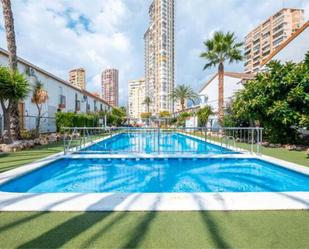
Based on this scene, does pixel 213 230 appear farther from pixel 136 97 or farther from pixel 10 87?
pixel 136 97

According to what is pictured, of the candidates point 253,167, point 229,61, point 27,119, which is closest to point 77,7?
point 27,119

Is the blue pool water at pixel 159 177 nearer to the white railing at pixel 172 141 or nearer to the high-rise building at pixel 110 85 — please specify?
the white railing at pixel 172 141

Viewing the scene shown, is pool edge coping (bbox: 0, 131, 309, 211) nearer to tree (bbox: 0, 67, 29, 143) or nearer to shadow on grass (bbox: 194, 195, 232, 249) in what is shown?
shadow on grass (bbox: 194, 195, 232, 249)

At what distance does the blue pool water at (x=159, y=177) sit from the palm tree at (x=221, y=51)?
12.2m

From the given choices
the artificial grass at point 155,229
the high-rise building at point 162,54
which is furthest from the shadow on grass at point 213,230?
the high-rise building at point 162,54

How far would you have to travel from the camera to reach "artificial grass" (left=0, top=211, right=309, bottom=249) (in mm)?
2328

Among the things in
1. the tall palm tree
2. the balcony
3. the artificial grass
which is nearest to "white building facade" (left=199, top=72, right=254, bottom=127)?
the balcony

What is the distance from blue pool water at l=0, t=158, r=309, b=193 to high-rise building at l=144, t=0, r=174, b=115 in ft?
229

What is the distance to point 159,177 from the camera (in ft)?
21.8

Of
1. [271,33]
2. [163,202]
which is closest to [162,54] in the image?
[271,33]

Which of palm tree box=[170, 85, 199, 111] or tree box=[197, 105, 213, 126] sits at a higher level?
palm tree box=[170, 85, 199, 111]

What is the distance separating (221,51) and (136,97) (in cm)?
9356

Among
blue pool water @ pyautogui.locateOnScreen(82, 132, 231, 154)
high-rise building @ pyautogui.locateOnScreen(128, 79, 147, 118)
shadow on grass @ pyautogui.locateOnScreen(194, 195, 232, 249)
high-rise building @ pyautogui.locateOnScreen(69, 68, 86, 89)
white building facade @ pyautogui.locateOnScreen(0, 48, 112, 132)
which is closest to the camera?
shadow on grass @ pyautogui.locateOnScreen(194, 195, 232, 249)

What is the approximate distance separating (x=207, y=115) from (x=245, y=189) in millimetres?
19805
